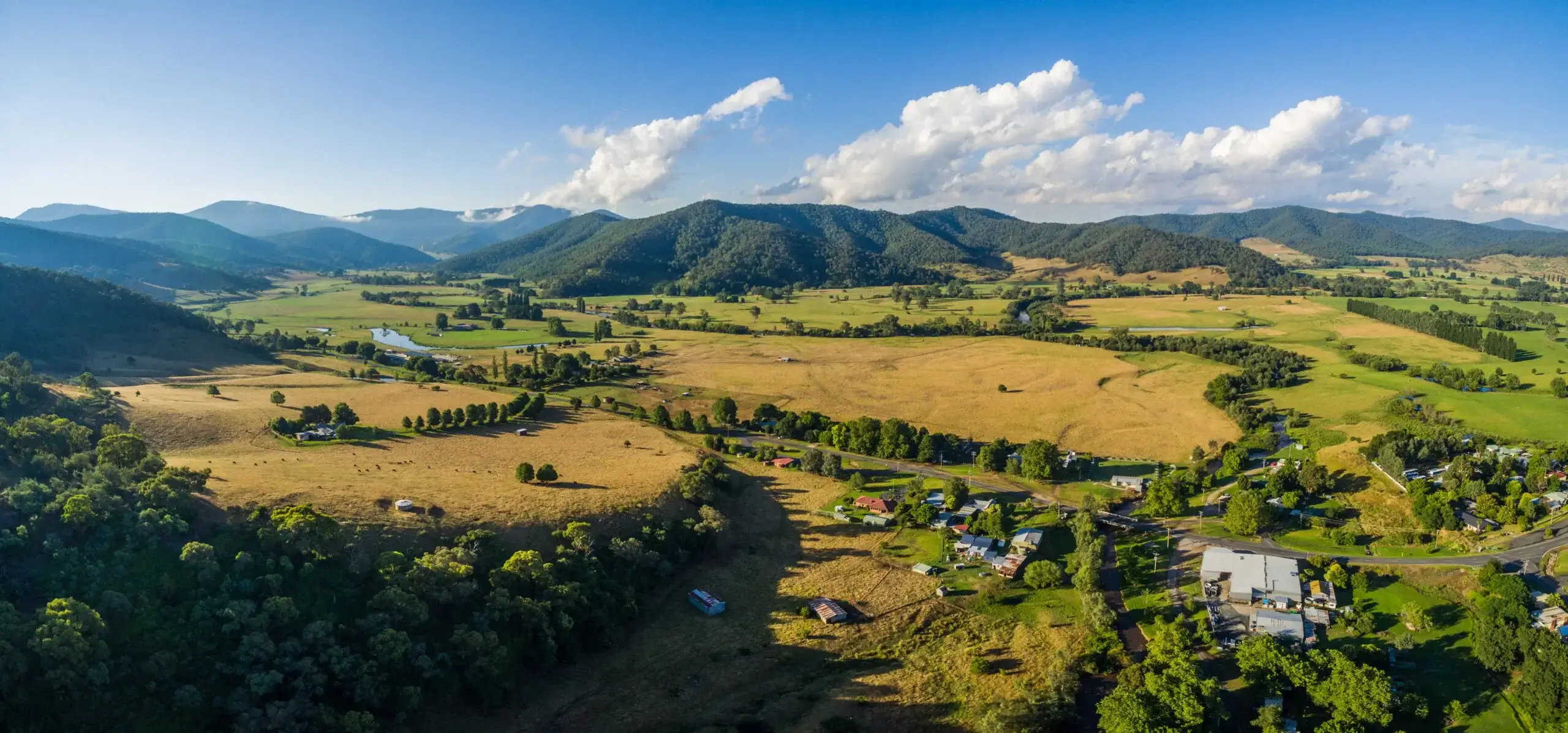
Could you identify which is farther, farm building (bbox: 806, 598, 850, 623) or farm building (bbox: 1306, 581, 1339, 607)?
farm building (bbox: 806, 598, 850, 623)

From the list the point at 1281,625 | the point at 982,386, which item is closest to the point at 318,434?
the point at 1281,625

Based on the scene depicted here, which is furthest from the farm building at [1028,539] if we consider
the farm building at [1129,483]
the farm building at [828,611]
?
the farm building at [828,611]

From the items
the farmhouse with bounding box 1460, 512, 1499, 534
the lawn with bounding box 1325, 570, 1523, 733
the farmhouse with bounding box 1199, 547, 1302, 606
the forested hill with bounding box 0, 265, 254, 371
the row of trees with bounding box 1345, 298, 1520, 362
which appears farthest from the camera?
the row of trees with bounding box 1345, 298, 1520, 362

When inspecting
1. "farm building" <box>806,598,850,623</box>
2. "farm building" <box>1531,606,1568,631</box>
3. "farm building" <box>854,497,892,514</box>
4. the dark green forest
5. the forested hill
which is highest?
the forested hill

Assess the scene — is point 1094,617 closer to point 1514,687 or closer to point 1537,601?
point 1514,687

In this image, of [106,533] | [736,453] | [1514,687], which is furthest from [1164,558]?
[106,533]

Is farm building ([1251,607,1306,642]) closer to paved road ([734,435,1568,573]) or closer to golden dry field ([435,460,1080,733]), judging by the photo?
golden dry field ([435,460,1080,733])

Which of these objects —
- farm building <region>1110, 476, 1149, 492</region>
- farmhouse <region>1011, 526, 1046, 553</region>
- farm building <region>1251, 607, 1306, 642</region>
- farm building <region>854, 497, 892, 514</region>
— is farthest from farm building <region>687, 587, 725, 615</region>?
farm building <region>1110, 476, 1149, 492</region>
